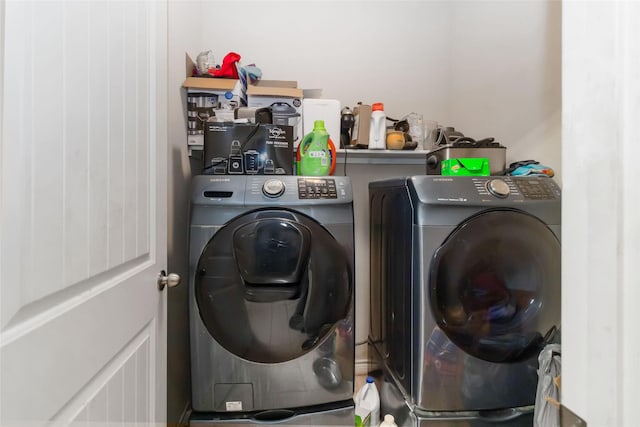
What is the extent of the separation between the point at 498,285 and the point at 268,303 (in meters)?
0.85

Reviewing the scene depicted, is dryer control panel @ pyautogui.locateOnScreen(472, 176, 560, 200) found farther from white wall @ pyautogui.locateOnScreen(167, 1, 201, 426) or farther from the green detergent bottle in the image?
white wall @ pyautogui.locateOnScreen(167, 1, 201, 426)

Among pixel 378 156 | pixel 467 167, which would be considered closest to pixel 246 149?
pixel 378 156

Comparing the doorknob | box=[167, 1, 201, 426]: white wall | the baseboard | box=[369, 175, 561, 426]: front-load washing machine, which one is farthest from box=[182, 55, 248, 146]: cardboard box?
the baseboard

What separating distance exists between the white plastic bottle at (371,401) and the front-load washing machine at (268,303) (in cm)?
25

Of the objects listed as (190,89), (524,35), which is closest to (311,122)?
(190,89)

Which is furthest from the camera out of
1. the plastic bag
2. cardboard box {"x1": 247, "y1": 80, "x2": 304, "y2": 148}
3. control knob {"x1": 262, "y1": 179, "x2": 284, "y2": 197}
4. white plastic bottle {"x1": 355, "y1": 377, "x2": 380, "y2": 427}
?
cardboard box {"x1": 247, "y1": 80, "x2": 304, "y2": 148}

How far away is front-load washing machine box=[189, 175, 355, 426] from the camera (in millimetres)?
1230

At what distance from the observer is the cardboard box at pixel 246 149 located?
55.6 inches

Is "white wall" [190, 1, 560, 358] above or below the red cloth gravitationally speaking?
above

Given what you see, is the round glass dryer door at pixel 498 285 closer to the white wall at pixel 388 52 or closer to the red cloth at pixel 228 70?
the white wall at pixel 388 52

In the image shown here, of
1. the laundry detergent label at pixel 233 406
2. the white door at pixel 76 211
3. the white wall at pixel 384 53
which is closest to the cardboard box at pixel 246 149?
the white door at pixel 76 211

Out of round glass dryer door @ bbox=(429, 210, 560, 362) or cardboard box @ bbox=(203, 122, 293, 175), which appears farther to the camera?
cardboard box @ bbox=(203, 122, 293, 175)

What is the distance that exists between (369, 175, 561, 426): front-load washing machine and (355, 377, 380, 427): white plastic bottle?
12.0 inches

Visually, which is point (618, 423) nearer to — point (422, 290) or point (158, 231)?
point (422, 290)
